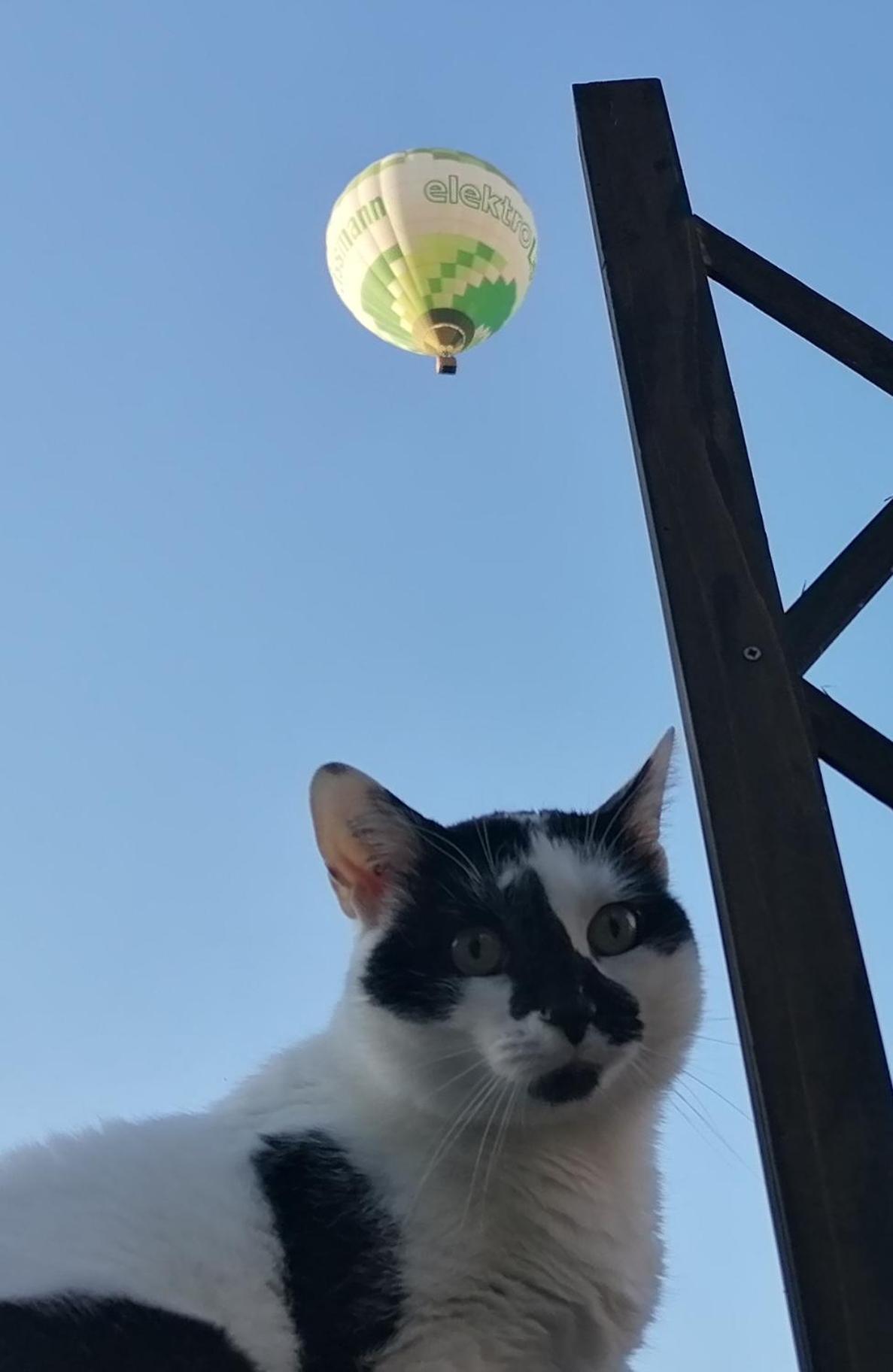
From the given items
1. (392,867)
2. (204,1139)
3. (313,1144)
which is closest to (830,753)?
(392,867)

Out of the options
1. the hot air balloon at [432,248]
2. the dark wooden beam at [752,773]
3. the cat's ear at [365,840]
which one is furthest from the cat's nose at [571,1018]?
the hot air balloon at [432,248]

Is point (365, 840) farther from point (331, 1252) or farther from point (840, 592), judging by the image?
point (840, 592)

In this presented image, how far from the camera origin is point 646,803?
196 cm

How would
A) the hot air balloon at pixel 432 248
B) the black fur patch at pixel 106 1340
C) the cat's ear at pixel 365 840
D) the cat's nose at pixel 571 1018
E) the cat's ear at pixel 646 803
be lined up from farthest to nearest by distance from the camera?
1. the hot air balloon at pixel 432 248
2. the cat's ear at pixel 646 803
3. the cat's ear at pixel 365 840
4. the cat's nose at pixel 571 1018
5. the black fur patch at pixel 106 1340

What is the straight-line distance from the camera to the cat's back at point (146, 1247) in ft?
4.37

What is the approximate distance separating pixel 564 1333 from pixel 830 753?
74cm

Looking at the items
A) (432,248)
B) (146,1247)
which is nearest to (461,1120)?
(146,1247)

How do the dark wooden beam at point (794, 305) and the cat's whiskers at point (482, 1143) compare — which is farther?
the dark wooden beam at point (794, 305)

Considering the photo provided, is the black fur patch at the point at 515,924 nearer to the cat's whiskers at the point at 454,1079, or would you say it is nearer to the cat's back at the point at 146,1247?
the cat's whiskers at the point at 454,1079

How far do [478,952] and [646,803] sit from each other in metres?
0.43

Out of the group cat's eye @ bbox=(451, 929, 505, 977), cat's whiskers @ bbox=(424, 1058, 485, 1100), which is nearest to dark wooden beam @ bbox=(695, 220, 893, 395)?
cat's eye @ bbox=(451, 929, 505, 977)

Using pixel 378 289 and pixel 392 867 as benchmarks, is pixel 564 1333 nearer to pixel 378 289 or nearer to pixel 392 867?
pixel 392 867

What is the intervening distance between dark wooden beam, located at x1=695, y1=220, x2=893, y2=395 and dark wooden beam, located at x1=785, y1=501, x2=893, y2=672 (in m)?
0.20

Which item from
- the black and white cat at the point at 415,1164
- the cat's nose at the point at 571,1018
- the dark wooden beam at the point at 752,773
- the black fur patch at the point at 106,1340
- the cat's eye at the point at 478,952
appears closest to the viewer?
the dark wooden beam at the point at 752,773
